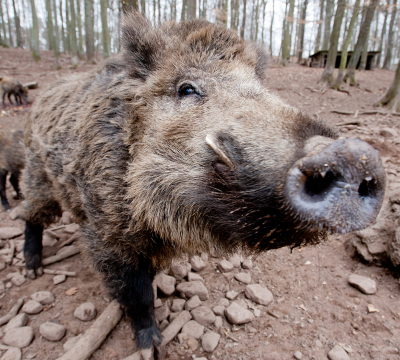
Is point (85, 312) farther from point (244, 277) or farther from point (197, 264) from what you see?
point (244, 277)

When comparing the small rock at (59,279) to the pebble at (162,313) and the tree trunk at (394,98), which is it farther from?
the tree trunk at (394,98)

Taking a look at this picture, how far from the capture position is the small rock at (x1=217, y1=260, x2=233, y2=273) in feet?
10.5

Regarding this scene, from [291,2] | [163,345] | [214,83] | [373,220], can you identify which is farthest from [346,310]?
[291,2]

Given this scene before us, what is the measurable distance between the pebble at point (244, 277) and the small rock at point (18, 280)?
86.4 inches

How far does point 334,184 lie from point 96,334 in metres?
2.16

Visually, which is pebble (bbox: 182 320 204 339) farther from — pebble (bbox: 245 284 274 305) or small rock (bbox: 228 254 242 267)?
small rock (bbox: 228 254 242 267)

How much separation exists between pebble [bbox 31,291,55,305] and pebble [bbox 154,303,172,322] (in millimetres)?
997

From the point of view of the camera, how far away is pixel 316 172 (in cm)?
108

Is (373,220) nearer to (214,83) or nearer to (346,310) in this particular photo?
(214,83)

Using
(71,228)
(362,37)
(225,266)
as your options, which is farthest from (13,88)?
(362,37)

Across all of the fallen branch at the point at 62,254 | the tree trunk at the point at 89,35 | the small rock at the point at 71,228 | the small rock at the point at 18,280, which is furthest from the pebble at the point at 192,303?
the tree trunk at the point at 89,35

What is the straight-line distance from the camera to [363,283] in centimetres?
277

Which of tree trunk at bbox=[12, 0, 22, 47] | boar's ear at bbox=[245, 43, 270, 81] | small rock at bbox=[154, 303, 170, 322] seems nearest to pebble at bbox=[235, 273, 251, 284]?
small rock at bbox=[154, 303, 170, 322]

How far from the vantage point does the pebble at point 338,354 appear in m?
2.18
